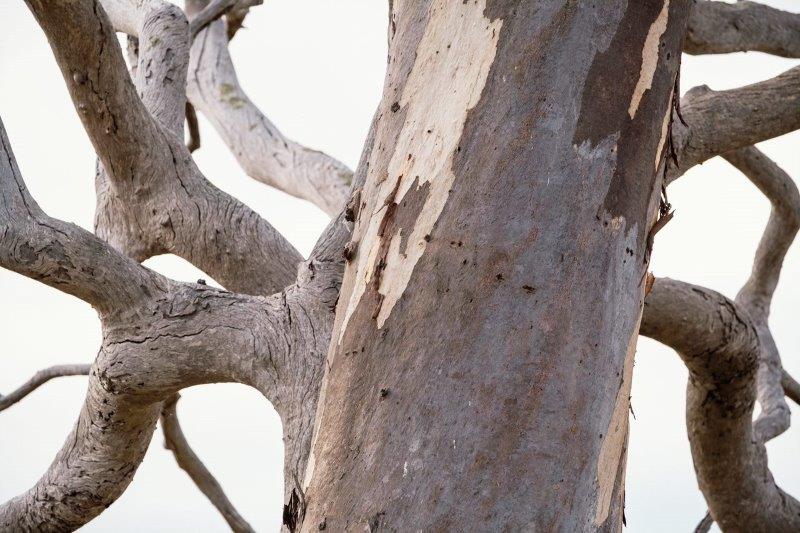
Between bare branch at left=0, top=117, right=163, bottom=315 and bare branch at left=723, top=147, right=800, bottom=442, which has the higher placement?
bare branch at left=723, top=147, right=800, bottom=442

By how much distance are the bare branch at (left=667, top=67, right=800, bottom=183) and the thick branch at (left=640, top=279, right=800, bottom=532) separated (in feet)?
1.12

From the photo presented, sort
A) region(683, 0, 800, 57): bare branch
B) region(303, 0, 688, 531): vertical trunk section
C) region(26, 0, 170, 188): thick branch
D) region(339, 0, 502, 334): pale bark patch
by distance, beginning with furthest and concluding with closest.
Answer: region(683, 0, 800, 57): bare branch → region(26, 0, 170, 188): thick branch → region(339, 0, 502, 334): pale bark patch → region(303, 0, 688, 531): vertical trunk section

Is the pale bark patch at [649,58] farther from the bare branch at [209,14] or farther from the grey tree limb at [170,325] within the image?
the bare branch at [209,14]

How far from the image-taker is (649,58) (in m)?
1.17

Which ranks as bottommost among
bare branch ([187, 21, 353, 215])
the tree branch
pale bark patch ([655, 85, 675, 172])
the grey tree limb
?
the grey tree limb

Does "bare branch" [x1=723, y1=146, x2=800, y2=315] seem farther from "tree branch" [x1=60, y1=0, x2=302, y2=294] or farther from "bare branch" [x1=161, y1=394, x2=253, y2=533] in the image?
"bare branch" [x1=161, y1=394, x2=253, y2=533]

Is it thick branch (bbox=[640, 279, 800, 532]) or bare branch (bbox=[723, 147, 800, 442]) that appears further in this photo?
bare branch (bbox=[723, 147, 800, 442])

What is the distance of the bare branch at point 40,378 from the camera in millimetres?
2957

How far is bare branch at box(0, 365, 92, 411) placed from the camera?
9.70 feet

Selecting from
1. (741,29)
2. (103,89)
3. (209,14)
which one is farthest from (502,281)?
(209,14)

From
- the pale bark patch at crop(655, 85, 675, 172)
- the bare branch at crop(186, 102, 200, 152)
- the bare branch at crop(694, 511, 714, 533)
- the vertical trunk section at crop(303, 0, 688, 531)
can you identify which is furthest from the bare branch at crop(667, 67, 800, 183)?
the bare branch at crop(186, 102, 200, 152)

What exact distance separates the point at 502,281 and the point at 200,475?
2283 millimetres

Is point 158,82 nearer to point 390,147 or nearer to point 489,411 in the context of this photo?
point 390,147

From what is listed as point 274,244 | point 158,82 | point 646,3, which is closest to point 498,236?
point 646,3
